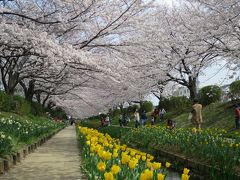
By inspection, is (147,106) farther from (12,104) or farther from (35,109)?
(12,104)

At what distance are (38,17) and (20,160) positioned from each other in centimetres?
356

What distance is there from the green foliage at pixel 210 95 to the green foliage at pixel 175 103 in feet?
5.68

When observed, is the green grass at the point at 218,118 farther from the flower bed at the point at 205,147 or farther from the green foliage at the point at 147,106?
the green foliage at the point at 147,106

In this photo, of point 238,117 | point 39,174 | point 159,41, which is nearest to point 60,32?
point 159,41

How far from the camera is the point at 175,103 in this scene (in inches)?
1393

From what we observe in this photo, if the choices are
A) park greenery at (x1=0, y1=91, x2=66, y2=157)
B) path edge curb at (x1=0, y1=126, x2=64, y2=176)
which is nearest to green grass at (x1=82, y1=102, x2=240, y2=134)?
park greenery at (x1=0, y1=91, x2=66, y2=157)

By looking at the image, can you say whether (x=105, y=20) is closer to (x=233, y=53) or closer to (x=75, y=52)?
(x=75, y=52)

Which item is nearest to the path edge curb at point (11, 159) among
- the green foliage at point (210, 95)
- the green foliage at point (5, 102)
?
the green foliage at point (5, 102)

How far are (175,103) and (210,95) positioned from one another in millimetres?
6902

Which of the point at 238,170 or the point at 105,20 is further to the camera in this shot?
the point at 105,20

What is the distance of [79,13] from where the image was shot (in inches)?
382

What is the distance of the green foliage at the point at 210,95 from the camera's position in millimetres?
29055

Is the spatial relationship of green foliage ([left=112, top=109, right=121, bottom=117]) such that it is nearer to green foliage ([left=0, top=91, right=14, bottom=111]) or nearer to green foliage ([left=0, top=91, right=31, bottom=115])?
green foliage ([left=0, top=91, right=31, bottom=115])

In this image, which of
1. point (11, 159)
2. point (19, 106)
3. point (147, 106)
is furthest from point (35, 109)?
point (11, 159)
